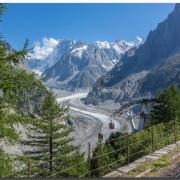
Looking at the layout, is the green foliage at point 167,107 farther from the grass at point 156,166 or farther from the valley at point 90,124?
the valley at point 90,124

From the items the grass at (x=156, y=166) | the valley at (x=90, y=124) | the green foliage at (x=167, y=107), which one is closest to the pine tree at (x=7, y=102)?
the grass at (x=156, y=166)

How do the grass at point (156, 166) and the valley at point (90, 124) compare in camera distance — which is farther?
the valley at point (90, 124)

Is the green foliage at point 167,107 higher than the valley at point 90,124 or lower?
higher

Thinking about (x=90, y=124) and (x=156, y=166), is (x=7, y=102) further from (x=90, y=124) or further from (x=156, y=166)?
(x=90, y=124)

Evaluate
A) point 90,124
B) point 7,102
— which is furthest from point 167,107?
point 90,124

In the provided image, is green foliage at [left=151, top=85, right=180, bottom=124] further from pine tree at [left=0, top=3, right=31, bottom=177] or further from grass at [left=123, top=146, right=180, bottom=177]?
pine tree at [left=0, top=3, right=31, bottom=177]

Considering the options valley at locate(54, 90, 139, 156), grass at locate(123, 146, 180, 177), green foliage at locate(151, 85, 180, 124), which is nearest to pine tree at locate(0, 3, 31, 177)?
grass at locate(123, 146, 180, 177)

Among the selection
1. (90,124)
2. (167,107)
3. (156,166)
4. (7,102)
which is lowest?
(90,124)

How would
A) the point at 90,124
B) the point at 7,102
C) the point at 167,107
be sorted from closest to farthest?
the point at 7,102 < the point at 167,107 < the point at 90,124

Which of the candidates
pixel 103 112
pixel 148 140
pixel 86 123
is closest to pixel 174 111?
pixel 148 140

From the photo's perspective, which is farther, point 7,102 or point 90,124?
point 90,124

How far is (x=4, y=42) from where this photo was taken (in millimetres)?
11688

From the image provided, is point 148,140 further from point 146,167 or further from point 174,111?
point 174,111

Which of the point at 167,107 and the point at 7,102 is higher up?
the point at 7,102
